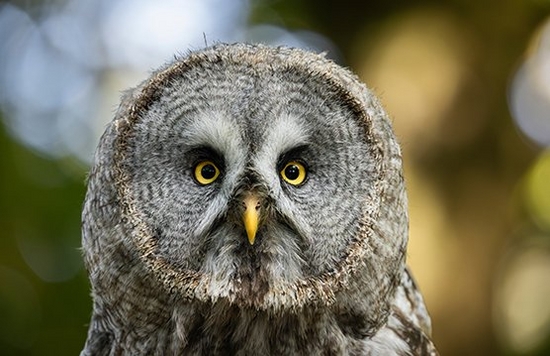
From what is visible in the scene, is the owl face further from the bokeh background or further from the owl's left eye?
the bokeh background

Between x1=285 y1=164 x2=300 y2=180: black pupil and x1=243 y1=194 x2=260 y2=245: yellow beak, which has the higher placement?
x1=285 y1=164 x2=300 y2=180: black pupil

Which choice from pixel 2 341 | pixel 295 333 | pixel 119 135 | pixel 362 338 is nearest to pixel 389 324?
pixel 362 338

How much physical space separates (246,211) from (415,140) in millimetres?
3258

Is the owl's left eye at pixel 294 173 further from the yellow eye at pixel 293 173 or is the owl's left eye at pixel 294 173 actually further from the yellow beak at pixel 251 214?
the yellow beak at pixel 251 214

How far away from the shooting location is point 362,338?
2.41 metres

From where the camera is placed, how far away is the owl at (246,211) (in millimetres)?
2217

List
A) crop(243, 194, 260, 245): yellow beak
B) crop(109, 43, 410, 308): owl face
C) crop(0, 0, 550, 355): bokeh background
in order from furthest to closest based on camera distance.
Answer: crop(0, 0, 550, 355): bokeh background
crop(109, 43, 410, 308): owl face
crop(243, 194, 260, 245): yellow beak

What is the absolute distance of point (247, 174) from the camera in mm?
2135

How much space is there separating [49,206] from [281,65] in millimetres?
5427

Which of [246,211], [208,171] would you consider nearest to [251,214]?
[246,211]

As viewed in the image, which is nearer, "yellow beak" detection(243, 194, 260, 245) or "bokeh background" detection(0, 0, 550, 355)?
"yellow beak" detection(243, 194, 260, 245)

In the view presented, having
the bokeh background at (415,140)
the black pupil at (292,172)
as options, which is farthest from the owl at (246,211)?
the bokeh background at (415,140)

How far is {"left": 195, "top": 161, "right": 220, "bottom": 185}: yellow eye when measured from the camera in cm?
222

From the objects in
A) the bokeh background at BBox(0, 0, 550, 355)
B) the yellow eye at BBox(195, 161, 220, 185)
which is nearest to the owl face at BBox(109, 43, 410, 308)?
the yellow eye at BBox(195, 161, 220, 185)
